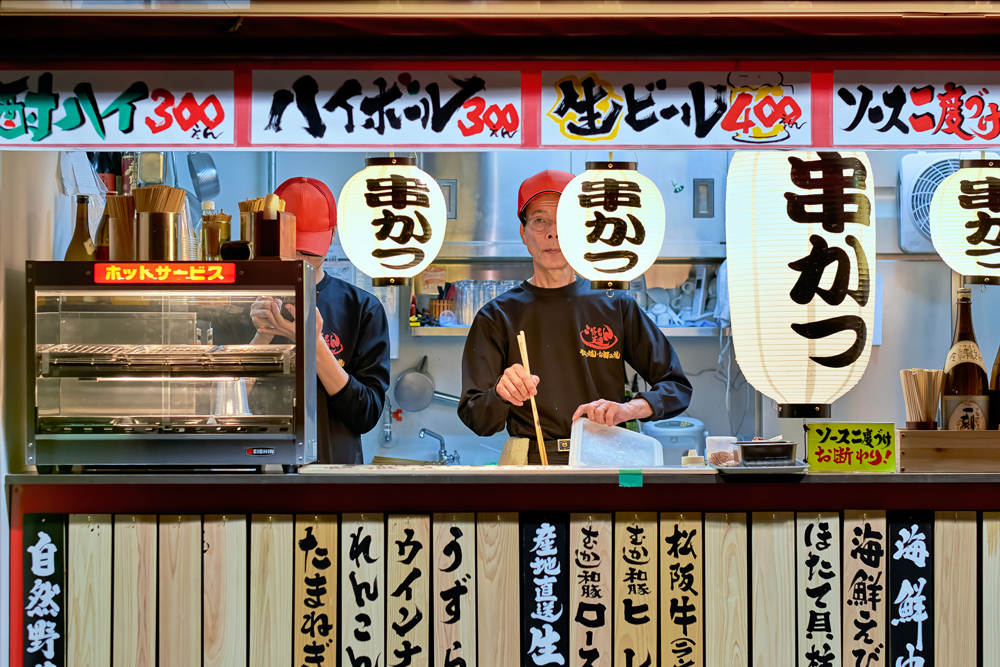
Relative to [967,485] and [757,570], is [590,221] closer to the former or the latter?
[757,570]

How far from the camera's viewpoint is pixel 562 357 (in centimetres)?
421

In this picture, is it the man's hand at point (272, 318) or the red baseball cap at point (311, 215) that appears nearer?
the man's hand at point (272, 318)

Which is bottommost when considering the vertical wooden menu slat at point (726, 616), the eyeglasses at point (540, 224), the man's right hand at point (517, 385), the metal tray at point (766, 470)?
the vertical wooden menu slat at point (726, 616)

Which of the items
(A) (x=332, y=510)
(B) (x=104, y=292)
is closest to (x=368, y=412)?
(A) (x=332, y=510)

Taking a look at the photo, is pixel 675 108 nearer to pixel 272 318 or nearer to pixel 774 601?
pixel 272 318

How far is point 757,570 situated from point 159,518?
220cm

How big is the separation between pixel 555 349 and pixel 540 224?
0.69 m

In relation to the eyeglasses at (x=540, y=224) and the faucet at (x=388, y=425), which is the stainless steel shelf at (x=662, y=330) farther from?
the eyeglasses at (x=540, y=224)

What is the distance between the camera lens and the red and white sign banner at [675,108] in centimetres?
280

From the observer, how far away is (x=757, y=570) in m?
2.80

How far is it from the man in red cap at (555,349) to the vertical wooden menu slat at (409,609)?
1.19 m

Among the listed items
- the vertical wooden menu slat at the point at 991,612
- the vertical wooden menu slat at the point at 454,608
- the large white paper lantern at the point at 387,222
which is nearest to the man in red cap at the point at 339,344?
the large white paper lantern at the point at 387,222

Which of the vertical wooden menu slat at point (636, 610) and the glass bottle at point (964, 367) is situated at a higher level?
the glass bottle at point (964, 367)

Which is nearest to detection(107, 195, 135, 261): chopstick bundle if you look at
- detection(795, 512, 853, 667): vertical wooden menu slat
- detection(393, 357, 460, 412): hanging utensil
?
detection(795, 512, 853, 667): vertical wooden menu slat
